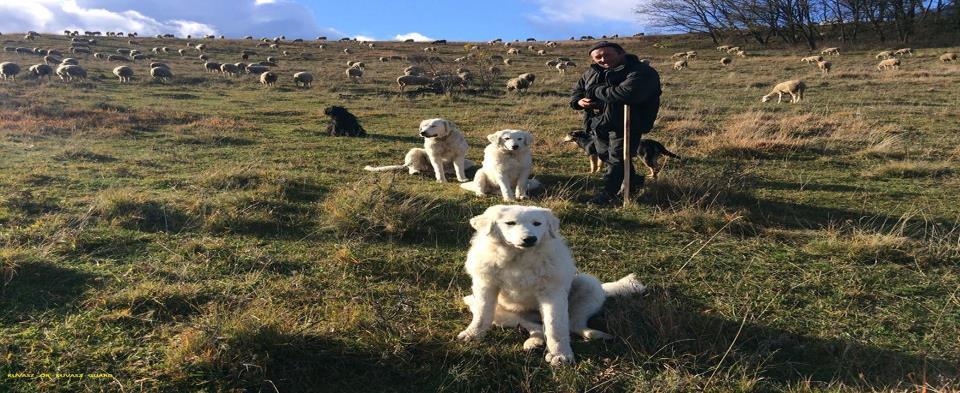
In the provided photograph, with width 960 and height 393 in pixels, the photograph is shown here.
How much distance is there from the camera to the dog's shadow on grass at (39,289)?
12.2 feet

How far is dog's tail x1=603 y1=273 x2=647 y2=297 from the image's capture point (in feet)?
12.7

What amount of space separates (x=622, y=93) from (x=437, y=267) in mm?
2890

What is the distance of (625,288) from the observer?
393 cm

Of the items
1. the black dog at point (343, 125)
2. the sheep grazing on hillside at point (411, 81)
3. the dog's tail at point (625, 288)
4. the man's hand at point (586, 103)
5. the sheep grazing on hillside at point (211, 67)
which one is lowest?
the dog's tail at point (625, 288)

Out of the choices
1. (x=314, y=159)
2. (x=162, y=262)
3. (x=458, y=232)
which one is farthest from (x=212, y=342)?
(x=314, y=159)

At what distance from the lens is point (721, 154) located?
368 inches

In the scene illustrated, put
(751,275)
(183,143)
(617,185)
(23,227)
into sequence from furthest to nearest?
(183,143), (617,185), (23,227), (751,275)

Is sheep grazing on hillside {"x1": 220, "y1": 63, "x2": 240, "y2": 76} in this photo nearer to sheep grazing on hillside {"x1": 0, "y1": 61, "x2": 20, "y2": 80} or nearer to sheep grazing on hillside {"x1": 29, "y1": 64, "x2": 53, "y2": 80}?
sheep grazing on hillside {"x1": 29, "y1": 64, "x2": 53, "y2": 80}

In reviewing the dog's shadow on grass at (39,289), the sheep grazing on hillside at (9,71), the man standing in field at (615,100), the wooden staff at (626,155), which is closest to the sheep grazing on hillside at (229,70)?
the sheep grazing on hillside at (9,71)

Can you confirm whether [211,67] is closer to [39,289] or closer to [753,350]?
[39,289]

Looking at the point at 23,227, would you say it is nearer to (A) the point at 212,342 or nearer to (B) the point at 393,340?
(A) the point at 212,342

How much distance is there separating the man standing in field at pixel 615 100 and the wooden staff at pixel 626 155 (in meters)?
0.10

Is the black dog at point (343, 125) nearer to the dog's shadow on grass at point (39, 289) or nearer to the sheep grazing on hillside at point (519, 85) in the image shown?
the dog's shadow on grass at point (39, 289)

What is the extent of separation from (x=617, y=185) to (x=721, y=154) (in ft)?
12.4
